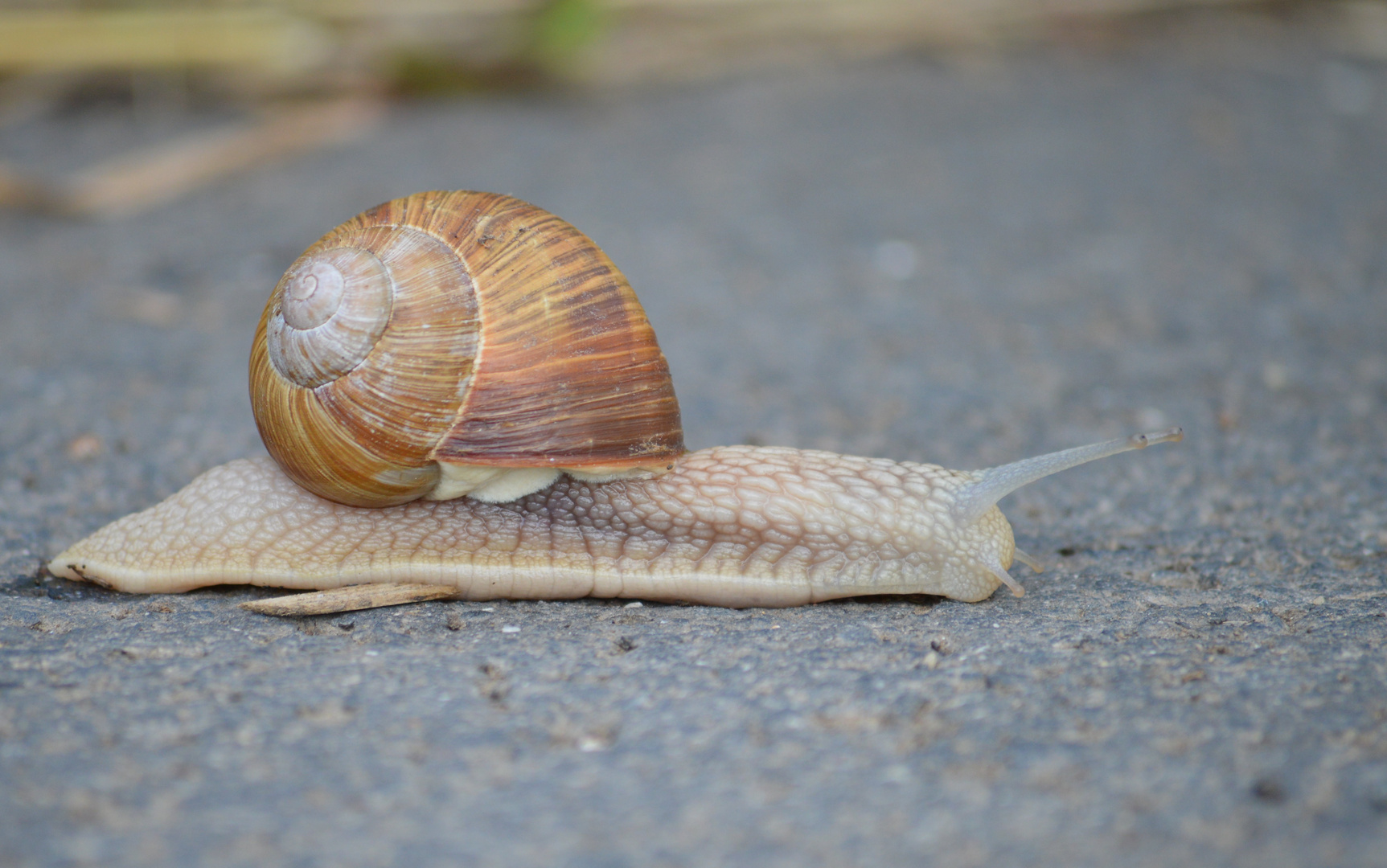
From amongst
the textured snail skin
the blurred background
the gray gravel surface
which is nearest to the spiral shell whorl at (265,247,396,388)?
the textured snail skin

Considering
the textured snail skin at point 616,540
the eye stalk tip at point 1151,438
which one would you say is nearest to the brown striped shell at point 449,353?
the textured snail skin at point 616,540

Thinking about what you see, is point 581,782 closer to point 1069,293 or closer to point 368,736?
point 368,736

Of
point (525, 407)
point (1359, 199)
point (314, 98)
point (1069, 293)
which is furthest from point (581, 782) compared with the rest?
point (314, 98)

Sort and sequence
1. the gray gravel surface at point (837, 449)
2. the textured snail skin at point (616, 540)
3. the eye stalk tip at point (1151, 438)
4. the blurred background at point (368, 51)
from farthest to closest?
the blurred background at point (368, 51), the textured snail skin at point (616, 540), the eye stalk tip at point (1151, 438), the gray gravel surface at point (837, 449)

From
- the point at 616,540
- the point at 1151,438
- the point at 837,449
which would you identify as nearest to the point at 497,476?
the point at 616,540

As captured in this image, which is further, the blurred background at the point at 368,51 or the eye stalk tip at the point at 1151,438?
the blurred background at the point at 368,51

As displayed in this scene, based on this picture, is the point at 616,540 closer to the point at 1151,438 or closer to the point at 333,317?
the point at 333,317

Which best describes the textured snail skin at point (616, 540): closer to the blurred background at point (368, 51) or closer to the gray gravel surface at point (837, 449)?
the gray gravel surface at point (837, 449)
